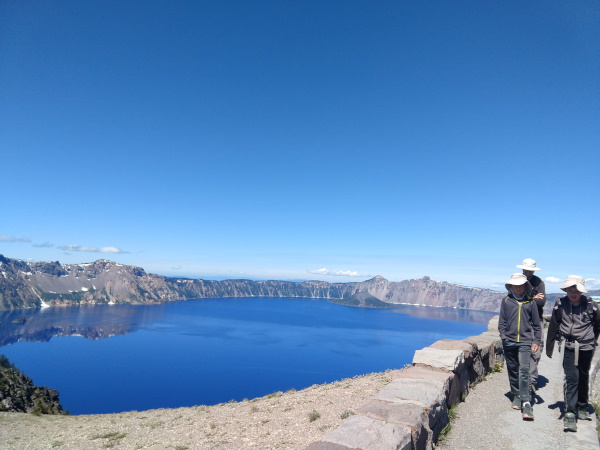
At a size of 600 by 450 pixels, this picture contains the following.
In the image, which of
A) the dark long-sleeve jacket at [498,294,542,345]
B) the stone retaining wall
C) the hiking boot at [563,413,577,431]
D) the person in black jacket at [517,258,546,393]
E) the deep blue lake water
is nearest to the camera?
the stone retaining wall

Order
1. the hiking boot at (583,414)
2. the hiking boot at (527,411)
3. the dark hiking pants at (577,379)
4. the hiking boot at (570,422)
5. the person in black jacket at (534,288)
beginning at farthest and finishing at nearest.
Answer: the person in black jacket at (534,288)
the hiking boot at (527,411)
the hiking boot at (583,414)
the dark hiking pants at (577,379)
the hiking boot at (570,422)

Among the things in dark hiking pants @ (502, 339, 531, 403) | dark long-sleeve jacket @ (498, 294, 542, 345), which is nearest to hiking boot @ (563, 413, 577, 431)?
dark hiking pants @ (502, 339, 531, 403)

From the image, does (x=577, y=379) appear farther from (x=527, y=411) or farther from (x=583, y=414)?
(x=527, y=411)

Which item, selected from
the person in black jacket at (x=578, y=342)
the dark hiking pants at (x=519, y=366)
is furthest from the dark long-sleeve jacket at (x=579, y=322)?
the dark hiking pants at (x=519, y=366)

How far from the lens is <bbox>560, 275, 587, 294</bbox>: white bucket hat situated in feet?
19.1

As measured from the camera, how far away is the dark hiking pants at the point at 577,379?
5746 millimetres

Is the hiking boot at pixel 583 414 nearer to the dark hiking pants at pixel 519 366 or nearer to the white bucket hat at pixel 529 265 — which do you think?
the dark hiking pants at pixel 519 366

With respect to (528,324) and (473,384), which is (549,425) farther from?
(473,384)

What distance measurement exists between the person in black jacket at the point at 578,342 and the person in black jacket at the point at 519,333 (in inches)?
21.1

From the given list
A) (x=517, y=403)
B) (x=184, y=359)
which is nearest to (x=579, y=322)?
(x=517, y=403)

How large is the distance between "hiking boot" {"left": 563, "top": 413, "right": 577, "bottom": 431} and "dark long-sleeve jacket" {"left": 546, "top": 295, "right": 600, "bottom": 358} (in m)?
1.10

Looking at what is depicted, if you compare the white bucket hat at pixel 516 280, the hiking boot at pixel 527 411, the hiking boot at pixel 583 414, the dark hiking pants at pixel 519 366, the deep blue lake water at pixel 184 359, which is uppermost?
the white bucket hat at pixel 516 280

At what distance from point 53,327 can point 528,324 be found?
786 feet

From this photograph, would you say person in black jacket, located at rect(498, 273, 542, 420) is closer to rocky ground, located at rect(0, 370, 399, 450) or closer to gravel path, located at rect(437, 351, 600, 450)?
gravel path, located at rect(437, 351, 600, 450)
